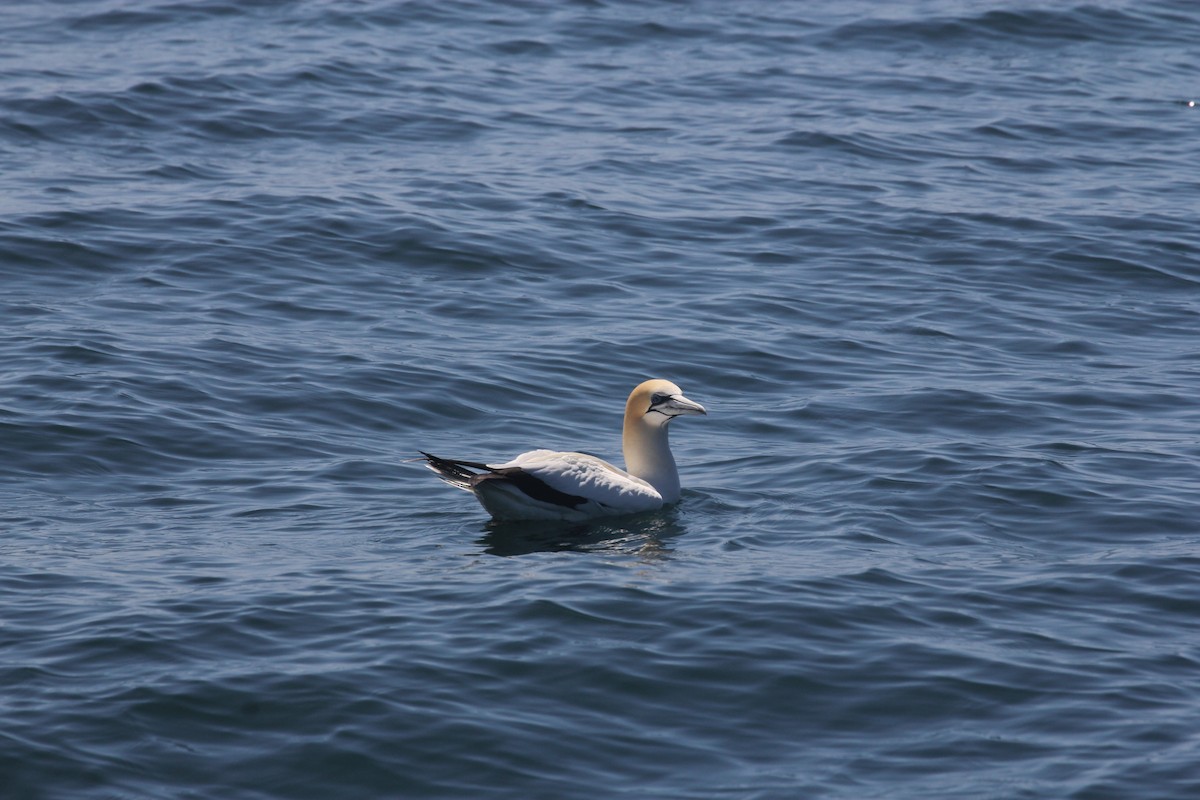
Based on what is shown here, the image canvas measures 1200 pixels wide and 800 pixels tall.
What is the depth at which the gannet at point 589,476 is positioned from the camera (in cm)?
1167

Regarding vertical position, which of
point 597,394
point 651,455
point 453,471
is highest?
point 453,471

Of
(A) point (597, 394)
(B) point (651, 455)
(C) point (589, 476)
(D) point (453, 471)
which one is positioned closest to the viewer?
(D) point (453, 471)

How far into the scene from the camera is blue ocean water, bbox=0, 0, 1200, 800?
27.6 ft

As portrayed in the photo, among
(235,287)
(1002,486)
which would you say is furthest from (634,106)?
(1002,486)

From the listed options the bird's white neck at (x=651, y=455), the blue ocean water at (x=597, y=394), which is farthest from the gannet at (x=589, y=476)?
the blue ocean water at (x=597, y=394)

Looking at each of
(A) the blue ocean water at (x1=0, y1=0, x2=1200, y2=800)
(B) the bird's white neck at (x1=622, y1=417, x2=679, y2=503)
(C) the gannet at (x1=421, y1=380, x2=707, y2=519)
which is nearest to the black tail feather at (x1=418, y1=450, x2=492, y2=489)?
(C) the gannet at (x1=421, y1=380, x2=707, y2=519)

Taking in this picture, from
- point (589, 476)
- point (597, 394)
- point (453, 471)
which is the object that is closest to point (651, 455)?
point (589, 476)

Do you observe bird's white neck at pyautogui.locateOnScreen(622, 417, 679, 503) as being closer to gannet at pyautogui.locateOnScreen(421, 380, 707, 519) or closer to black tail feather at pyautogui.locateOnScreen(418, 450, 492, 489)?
gannet at pyautogui.locateOnScreen(421, 380, 707, 519)

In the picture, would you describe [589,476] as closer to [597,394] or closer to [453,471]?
[453,471]

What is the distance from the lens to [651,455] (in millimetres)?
12578

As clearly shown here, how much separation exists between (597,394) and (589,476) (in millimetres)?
3161

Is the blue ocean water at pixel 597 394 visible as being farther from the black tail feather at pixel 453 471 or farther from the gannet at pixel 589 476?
the black tail feather at pixel 453 471

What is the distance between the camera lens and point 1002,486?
1249 cm

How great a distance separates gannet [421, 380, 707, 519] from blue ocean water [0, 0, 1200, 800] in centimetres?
19
